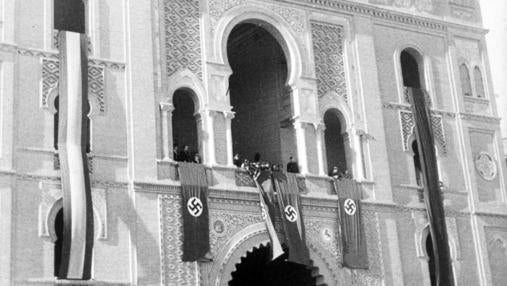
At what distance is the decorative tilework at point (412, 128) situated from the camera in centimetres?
2669

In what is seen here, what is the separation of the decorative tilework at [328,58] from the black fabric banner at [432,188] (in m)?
2.28

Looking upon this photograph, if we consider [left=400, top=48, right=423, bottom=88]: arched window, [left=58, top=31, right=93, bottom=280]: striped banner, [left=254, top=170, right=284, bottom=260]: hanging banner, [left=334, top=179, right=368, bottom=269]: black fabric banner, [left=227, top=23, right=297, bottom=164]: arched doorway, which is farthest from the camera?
[left=400, top=48, right=423, bottom=88]: arched window

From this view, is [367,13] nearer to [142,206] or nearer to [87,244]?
[142,206]

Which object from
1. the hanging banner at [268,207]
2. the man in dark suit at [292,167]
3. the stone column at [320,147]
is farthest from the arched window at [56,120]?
the stone column at [320,147]

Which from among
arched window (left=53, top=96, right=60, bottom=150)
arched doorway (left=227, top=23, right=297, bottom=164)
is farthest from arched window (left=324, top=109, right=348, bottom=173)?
arched window (left=53, top=96, right=60, bottom=150)

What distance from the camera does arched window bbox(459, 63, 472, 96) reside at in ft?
93.9

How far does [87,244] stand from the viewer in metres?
19.6

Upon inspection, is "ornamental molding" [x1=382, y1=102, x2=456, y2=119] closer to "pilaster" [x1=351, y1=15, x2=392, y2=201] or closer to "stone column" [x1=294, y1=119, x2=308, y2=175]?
"pilaster" [x1=351, y1=15, x2=392, y2=201]

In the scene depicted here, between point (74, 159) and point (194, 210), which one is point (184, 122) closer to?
point (194, 210)

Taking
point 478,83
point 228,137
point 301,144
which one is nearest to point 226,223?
point 228,137

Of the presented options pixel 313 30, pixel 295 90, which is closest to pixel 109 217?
Result: pixel 295 90

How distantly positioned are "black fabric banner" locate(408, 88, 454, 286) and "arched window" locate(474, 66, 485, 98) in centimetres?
287

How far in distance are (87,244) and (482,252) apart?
12341mm

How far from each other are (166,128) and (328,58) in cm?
588
